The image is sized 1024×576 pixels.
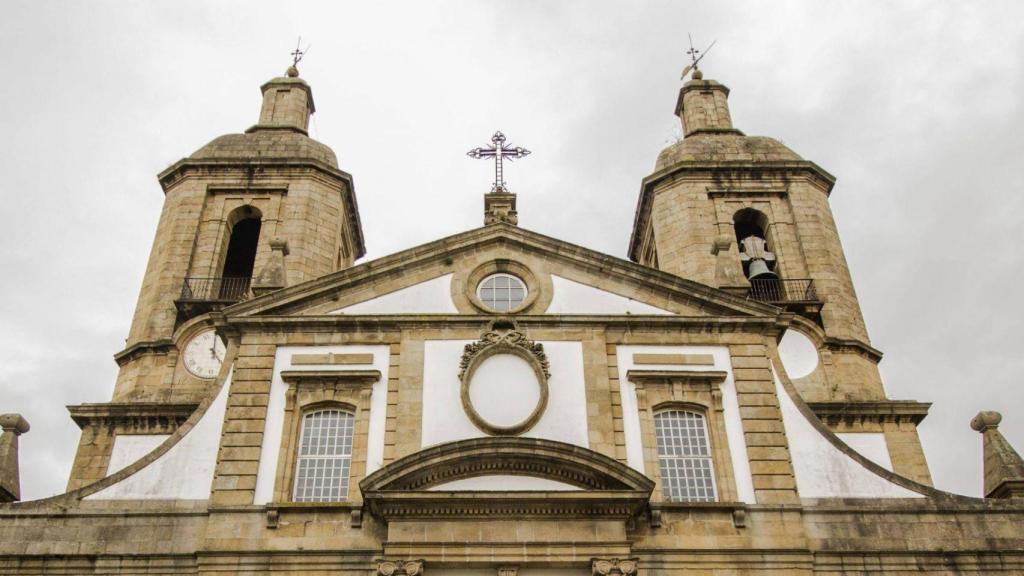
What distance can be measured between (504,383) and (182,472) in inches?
200

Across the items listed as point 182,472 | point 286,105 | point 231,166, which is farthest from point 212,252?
point 182,472

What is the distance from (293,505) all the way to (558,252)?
6.18 metres

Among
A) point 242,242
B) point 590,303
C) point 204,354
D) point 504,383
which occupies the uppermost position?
point 242,242

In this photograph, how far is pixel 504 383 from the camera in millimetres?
15883

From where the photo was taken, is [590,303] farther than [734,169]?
No

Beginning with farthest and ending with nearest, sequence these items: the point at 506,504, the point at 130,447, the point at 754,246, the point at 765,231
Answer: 1. the point at 754,246
2. the point at 765,231
3. the point at 130,447
4. the point at 506,504

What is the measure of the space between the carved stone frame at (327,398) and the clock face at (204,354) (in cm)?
513

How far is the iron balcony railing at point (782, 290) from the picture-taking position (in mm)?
21641

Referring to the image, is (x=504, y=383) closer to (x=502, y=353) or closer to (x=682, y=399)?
(x=502, y=353)

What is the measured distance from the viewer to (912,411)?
19375 millimetres

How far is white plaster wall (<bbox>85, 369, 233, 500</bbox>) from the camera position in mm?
15039

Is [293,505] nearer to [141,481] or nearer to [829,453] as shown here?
[141,481]

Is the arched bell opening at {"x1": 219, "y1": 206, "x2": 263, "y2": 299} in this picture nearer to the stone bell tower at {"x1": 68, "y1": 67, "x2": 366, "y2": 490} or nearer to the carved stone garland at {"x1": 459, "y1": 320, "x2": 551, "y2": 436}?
the stone bell tower at {"x1": 68, "y1": 67, "x2": 366, "y2": 490}

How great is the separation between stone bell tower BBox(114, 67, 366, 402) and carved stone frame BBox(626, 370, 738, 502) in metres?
9.07
